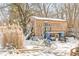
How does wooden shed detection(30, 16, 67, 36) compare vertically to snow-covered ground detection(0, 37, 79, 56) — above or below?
above

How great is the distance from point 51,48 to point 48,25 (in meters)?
0.20

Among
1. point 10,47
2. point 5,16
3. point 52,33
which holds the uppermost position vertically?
point 5,16

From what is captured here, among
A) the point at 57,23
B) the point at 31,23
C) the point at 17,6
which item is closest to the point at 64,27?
the point at 57,23

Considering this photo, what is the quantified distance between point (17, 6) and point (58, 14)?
1.17ft

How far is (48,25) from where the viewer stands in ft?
4.51

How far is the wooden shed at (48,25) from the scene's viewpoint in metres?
1.37

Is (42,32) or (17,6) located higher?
(17,6)

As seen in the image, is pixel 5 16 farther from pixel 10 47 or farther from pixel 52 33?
Result: pixel 52 33

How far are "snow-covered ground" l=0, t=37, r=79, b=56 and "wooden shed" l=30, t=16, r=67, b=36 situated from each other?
0.09 m

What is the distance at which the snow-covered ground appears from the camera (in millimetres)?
1370

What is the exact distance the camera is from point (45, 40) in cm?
137

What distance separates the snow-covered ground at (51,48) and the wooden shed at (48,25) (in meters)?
0.09

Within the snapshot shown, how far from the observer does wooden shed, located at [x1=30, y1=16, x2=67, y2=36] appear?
4.50 feet

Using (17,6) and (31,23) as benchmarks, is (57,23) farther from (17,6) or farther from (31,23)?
(17,6)
